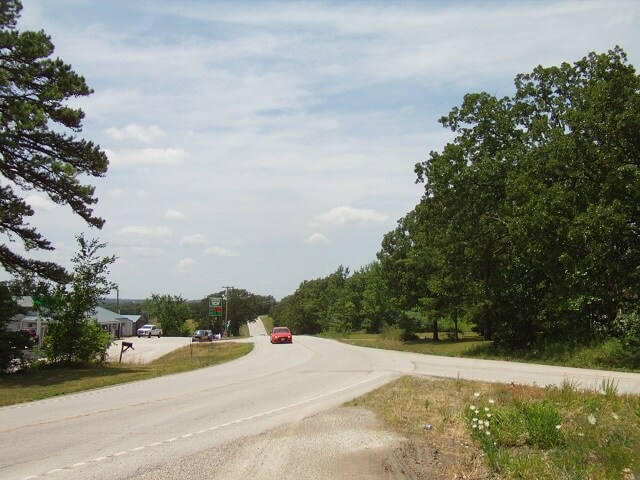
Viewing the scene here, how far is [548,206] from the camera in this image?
74.8 feet

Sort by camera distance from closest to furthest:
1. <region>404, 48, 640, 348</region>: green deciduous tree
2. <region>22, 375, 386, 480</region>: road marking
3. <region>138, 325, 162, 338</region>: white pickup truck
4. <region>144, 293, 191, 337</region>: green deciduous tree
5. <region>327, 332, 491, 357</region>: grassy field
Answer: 1. <region>22, 375, 386, 480</region>: road marking
2. <region>404, 48, 640, 348</region>: green deciduous tree
3. <region>327, 332, 491, 357</region>: grassy field
4. <region>138, 325, 162, 338</region>: white pickup truck
5. <region>144, 293, 191, 337</region>: green deciduous tree

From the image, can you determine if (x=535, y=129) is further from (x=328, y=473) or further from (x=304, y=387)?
(x=328, y=473)

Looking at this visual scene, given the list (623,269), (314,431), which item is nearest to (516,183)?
(623,269)

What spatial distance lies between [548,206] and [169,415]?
690 inches

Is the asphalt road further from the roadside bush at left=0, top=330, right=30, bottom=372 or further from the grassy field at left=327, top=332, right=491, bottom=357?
the grassy field at left=327, top=332, right=491, bottom=357

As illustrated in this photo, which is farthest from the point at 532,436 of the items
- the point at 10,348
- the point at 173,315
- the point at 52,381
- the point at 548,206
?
the point at 173,315

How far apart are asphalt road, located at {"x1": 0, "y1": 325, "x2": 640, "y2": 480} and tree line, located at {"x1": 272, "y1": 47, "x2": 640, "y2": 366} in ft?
17.8

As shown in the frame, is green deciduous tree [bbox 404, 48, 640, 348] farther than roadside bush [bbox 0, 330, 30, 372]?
No

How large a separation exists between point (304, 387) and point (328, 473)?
32.1ft

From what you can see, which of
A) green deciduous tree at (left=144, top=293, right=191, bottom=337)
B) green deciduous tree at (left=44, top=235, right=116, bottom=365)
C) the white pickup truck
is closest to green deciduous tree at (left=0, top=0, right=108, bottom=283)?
green deciduous tree at (left=44, top=235, right=116, bottom=365)

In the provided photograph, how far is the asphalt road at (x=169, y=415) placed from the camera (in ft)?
25.3

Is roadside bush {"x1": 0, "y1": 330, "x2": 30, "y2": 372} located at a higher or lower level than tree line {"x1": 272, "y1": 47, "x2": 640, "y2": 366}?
lower

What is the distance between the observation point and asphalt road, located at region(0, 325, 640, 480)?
772 cm

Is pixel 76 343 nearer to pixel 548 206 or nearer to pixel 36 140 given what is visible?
pixel 36 140
